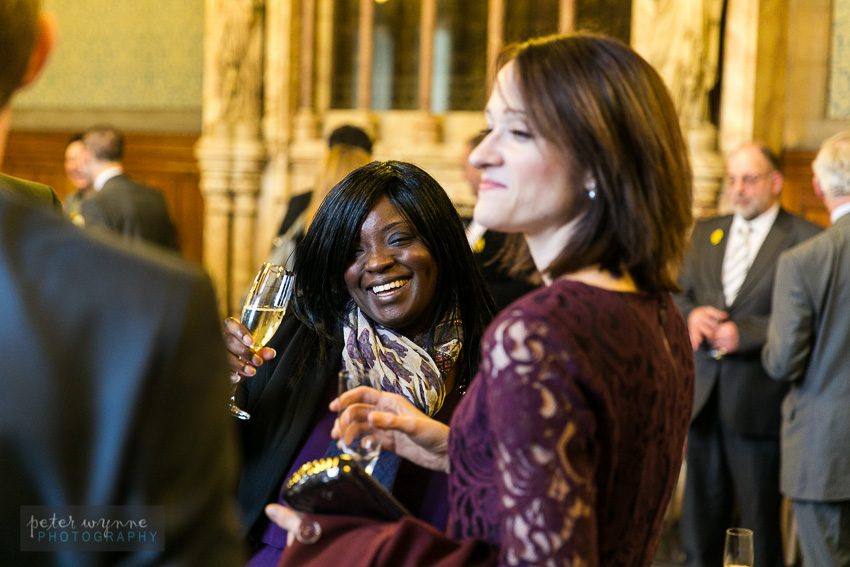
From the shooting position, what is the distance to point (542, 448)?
1.00 meters

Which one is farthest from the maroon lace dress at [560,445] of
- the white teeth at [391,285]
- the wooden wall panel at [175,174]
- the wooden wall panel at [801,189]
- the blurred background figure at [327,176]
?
the wooden wall panel at [175,174]

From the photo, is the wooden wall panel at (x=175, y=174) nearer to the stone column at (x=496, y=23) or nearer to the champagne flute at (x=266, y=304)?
the stone column at (x=496, y=23)

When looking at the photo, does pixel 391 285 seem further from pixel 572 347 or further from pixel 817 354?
pixel 817 354

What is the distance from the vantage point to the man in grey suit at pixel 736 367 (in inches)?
155

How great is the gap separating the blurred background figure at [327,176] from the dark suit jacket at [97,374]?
2906 millimetres

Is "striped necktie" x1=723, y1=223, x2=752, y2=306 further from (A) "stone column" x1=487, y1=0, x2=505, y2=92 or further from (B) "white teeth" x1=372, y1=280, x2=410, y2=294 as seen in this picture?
(A) "stone column" x1=487, y1=0, x2=505, y2=92

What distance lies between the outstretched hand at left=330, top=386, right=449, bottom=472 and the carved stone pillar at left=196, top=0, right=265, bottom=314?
5.18 metres

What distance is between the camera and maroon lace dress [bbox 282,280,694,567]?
1002mm

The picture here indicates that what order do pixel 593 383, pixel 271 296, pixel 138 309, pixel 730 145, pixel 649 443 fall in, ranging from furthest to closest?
pixel 730 145, pixel 271 296, pixel 649 443, pixel 593 383, pixel 138 309

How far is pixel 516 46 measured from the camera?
127 cm

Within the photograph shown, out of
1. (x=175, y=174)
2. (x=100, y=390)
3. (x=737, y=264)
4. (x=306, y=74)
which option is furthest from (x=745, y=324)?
(x=175, y=174)

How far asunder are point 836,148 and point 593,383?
3.03 metres

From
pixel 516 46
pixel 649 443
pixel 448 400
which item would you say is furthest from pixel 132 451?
pixel 448 400

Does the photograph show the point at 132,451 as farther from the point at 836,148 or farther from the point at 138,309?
the point at 836,148
